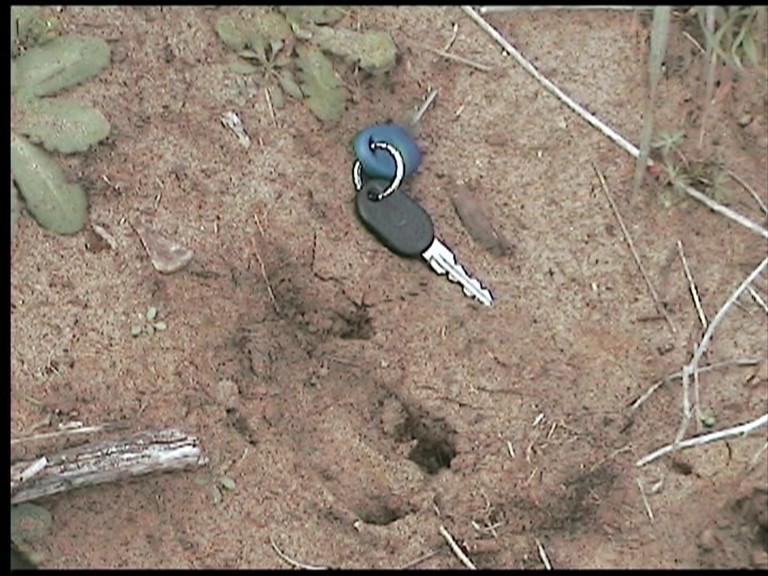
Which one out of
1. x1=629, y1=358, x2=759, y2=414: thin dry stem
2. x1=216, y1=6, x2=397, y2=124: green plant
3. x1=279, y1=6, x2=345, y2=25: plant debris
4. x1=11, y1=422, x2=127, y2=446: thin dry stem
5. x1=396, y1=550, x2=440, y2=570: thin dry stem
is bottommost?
x1=396, y1=550, x2=440, y2=570: thin dry stem

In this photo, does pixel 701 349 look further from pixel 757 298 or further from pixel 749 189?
pixel 749 189

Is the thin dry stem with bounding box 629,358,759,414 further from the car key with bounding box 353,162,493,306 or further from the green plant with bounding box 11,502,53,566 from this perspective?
the green plant with bounding box 11,502,53,566

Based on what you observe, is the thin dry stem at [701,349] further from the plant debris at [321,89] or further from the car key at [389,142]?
the plant debris at [321,89]

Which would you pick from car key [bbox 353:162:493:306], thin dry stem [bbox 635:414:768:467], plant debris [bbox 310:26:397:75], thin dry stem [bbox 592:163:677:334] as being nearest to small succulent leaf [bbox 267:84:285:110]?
plant debris [bbox 310:26:397:75]

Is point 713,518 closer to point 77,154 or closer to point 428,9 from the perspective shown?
point 428,9

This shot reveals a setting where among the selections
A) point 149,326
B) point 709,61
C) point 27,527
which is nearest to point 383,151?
point 149,326
